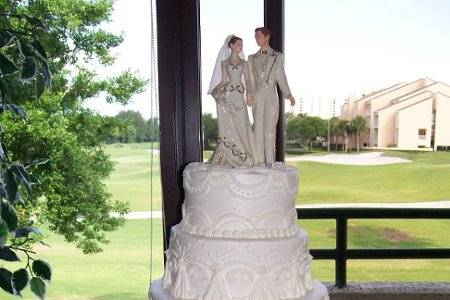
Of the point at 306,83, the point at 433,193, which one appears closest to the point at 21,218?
the point at 306,83

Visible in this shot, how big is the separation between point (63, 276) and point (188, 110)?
3.72 ft

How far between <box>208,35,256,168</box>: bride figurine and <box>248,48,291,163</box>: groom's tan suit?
1.0 inches

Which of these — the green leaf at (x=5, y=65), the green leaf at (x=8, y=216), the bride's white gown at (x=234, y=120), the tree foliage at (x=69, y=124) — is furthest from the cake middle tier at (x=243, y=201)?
the tree foliage at (x=69, y=124)

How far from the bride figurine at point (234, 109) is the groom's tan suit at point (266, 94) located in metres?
0.03

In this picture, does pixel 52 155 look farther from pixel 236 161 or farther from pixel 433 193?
pixel 433 193

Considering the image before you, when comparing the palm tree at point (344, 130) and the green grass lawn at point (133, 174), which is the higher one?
the palm tree at point (344, 130)

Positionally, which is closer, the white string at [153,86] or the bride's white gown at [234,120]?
the bride's white gown at [234,120]

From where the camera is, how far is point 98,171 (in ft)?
9.71

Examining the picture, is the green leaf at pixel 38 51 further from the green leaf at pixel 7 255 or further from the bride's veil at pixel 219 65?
the bride's veil at pixel 219 65

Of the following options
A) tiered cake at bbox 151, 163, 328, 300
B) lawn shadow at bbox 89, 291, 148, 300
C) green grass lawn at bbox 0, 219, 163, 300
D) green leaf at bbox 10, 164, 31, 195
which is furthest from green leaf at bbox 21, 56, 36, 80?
lawn shadow at bbox 89, 291, 148, 300

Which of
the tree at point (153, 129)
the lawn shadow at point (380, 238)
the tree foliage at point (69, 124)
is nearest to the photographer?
the tree foliage at point (69, 124)

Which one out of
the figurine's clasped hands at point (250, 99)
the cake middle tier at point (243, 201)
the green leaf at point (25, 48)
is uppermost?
the green leaf at point (25, 48)

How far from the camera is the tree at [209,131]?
2959 millimetres

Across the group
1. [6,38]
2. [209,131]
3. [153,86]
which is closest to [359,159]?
[209,131]
